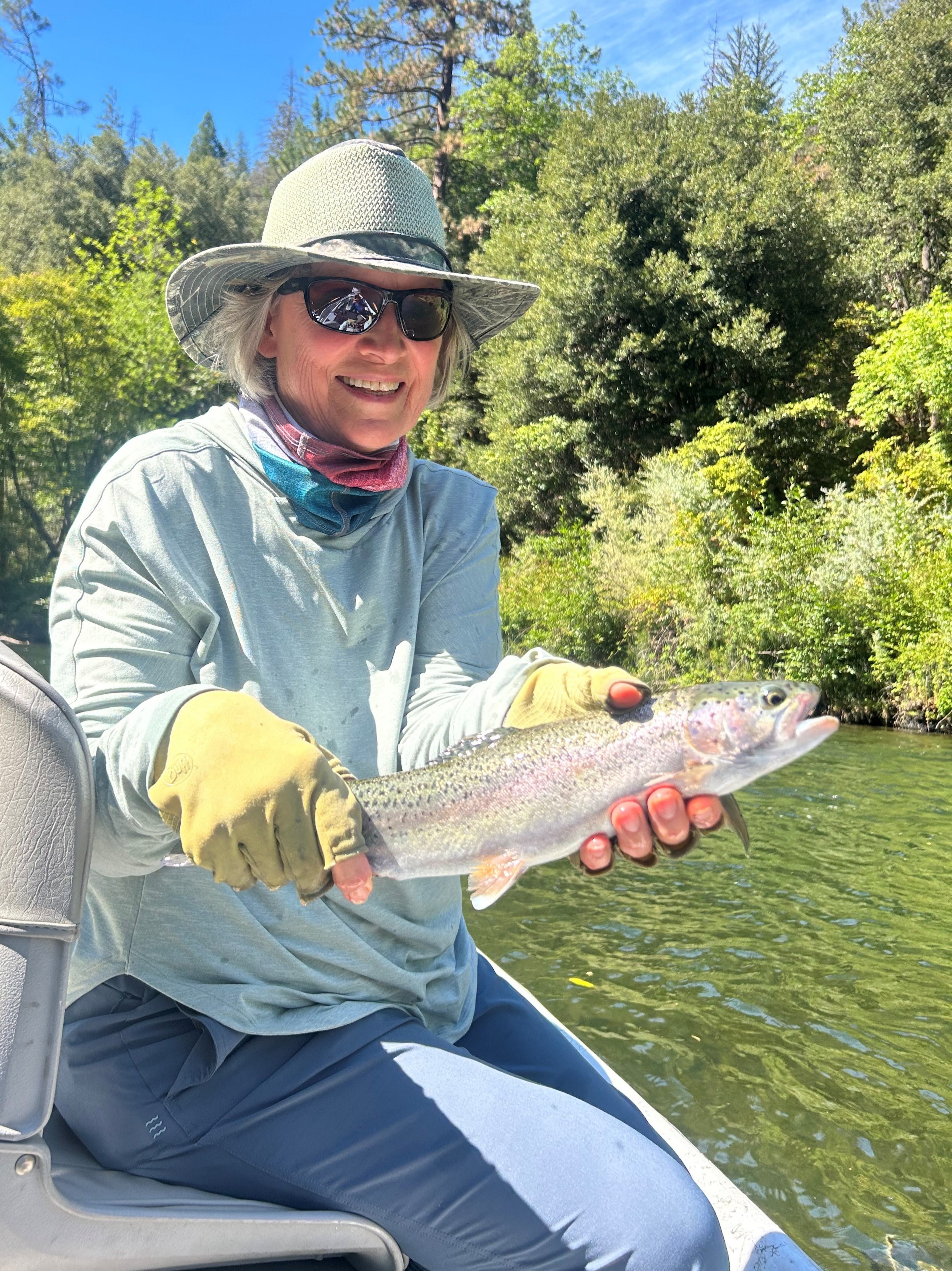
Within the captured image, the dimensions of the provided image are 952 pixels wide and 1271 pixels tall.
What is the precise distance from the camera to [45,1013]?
5.58 feet

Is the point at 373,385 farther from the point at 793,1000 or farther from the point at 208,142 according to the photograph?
the point at 208,142

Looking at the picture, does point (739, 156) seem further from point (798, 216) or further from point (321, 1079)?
point (321, 1079)

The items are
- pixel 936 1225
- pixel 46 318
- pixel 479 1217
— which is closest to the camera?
pixel 479 1217

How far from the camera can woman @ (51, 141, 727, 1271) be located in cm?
192

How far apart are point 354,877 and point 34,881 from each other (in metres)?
0.56

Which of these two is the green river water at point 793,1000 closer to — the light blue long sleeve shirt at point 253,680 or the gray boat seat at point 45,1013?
the light blue long sleeve shirt at point 253,680

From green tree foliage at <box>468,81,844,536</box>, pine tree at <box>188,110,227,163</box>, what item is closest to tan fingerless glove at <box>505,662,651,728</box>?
green tree foliage at <box>468,81,844,536</box>

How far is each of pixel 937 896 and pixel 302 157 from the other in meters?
58.6

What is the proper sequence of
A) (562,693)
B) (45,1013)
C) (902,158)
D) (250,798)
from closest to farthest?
(45,1013) < (250,798) < (562,693) < (902,158)

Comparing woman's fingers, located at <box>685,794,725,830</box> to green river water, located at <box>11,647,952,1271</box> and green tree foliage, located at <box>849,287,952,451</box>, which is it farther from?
green tree foliage, located at <box>849,287,952,451</box>

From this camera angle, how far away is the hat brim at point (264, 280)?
2.58 metres

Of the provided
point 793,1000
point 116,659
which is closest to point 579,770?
point 116,659

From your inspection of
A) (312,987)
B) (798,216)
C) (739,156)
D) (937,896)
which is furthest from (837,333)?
(312,987)

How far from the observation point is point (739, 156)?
30688 mm
